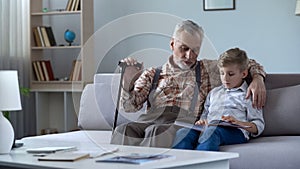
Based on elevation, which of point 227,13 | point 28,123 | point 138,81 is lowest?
point 28,123

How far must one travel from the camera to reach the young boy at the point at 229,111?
9.82 ft

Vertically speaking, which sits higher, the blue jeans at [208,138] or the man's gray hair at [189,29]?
the man's gray hair at [189,29]

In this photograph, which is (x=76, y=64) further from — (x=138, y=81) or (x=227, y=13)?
(x=138, y=81)

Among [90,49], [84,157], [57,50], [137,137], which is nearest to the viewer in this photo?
[84,157]

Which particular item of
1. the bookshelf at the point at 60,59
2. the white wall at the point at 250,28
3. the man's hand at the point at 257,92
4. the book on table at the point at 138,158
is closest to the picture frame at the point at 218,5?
the white wall at the point at 250,28

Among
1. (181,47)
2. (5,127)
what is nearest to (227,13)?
(181,47)

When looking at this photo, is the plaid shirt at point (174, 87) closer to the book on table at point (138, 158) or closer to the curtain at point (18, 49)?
the book on table at point (138, 158)

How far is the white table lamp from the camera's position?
2.62 metres

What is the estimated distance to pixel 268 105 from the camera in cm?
324

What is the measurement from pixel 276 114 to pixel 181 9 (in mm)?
2172

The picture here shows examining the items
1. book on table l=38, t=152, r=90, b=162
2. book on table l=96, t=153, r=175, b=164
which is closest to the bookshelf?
book on table l=38, t=152, r=90, b=162

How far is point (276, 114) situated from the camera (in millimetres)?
3203

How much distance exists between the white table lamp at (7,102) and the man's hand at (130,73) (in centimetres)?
70

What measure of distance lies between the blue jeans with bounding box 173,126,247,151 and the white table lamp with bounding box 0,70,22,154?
789 millimetres
